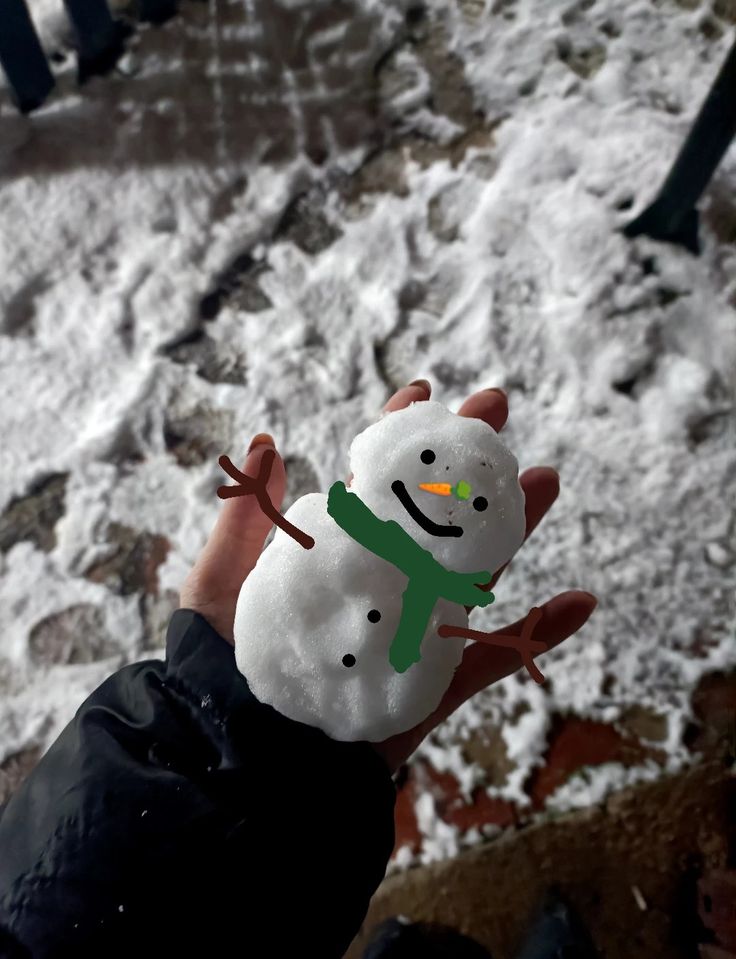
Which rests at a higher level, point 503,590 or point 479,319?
point 479,319

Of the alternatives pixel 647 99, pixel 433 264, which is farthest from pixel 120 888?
pixel 647 99

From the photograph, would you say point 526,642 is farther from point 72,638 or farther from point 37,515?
point 37,515

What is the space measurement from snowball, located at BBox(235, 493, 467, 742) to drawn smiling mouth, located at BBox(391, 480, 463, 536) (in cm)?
5

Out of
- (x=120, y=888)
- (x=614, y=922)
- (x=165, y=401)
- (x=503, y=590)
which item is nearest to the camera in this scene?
(x=120, y=888)

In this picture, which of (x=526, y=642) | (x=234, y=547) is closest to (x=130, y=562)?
(x=234, y=547)

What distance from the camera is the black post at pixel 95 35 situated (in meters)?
1.48

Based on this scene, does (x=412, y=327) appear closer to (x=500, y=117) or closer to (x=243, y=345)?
(x=243, y=345)

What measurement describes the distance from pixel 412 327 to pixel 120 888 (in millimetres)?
973

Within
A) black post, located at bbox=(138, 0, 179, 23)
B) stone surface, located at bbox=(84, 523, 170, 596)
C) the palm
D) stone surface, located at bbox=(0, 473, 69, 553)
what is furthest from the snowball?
black post, located at bbox=(138, 0, 179, 23)

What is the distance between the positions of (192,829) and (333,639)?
0.22 metres

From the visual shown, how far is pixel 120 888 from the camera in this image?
0.62 metres

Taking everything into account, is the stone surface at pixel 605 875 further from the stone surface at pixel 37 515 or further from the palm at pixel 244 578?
the stone surface at pixel 37 515

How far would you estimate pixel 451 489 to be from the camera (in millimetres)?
565

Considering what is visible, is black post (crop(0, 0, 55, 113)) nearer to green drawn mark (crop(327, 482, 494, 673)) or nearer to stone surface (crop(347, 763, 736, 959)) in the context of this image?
green drawn mark (crop(327, 482, 494, 673))
